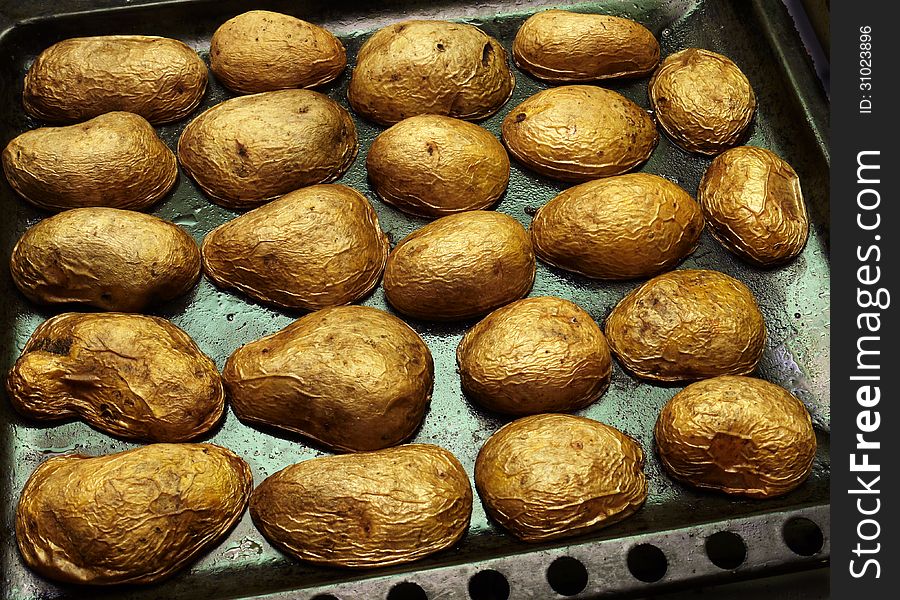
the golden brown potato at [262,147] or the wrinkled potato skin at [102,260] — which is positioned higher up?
the golden brown potato at [262,147]

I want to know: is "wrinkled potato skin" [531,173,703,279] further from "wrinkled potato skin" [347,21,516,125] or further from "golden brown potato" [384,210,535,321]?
"wrinkled potato skin" [347,21,516,125]

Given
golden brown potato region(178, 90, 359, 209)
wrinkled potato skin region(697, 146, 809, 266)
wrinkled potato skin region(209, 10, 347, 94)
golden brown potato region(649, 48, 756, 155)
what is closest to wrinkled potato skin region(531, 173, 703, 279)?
wrinkled potato skin region(697, 146, 809, 266)

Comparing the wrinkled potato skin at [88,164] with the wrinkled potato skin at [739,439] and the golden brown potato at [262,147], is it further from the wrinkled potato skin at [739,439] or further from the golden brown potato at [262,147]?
the wrinkled potato skin at [739,439]

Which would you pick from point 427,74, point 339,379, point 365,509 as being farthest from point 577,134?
point 365,509

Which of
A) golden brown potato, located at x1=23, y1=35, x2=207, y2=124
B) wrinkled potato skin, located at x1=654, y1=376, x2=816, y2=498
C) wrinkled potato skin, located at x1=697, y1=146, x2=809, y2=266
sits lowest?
wrinkled potato skin, located at x1=654, y1=376, x2=816, y2=498

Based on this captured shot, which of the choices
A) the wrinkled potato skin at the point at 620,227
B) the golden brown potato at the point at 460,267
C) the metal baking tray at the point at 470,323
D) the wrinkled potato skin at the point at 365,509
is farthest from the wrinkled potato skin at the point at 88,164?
the wrinkled potato skin at the point at 620,227

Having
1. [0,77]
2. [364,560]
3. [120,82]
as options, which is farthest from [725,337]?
[0,77]

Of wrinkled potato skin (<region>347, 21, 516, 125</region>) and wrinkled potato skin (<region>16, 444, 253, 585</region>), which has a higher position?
wrinkled potato skin (<region>347, 21, 516, 125</region>)
